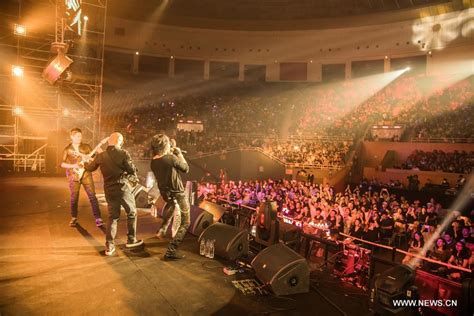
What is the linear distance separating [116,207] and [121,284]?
1.13 metres

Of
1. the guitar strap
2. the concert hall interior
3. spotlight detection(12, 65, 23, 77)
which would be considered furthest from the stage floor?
spotlight detection(12, 65, 23, 77)

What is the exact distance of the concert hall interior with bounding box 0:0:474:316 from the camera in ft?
12.2

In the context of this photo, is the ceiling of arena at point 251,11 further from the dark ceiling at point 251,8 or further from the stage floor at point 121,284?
the stage floor at point 121,284

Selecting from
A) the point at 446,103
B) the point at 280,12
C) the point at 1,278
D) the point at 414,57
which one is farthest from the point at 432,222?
the point at 280,12

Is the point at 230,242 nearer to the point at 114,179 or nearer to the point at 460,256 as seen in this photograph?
the point at 114,179

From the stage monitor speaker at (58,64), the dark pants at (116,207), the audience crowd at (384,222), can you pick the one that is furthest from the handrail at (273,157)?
the dark pants at (116,207)

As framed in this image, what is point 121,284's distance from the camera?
3.55 meters

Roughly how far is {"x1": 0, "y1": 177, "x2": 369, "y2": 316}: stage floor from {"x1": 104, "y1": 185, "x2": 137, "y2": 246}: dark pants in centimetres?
28

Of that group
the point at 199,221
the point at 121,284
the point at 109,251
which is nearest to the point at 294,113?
the point at 199,221

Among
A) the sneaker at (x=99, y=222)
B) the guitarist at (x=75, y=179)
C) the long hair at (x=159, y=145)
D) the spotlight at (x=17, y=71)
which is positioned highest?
the spotlight at (x=17, y=71)

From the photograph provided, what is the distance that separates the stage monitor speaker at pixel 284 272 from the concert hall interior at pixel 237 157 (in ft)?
0.08

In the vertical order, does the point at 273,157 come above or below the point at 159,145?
above

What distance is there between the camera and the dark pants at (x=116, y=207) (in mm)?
4340

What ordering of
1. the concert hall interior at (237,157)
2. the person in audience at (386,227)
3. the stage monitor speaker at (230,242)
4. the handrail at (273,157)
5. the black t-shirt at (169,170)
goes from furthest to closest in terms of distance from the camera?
the handrail at (273,157), the person in audience at (386,227), the stage monitor speaker at (230,242), the black t-shirt at (169,170), the concert hall interior at (237,157)
